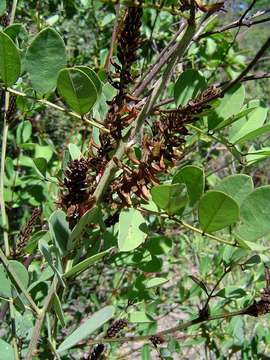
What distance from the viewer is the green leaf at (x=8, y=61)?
20.2 inches

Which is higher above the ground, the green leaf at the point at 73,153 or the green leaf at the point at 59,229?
the green leaf at the point at 73,153

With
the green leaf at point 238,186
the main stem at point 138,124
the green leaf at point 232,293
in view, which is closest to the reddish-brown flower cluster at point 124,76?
the main stem at point 138,124

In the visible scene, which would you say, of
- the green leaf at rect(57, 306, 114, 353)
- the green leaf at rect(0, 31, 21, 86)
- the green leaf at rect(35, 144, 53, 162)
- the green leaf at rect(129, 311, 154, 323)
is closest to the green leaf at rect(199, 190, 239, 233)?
the green leaf at rect(57, 306, 114, 353)

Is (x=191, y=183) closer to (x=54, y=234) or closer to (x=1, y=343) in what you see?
(x=54, y=234)

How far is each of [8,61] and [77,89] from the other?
0.09 m

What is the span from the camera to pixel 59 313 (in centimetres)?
52

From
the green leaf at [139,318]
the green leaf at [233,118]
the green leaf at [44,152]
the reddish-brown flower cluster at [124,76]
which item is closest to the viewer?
the reddish-brown flower cluster at [124,76]

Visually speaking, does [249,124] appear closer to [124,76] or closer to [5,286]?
[124,76]

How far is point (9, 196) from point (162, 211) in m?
0.98

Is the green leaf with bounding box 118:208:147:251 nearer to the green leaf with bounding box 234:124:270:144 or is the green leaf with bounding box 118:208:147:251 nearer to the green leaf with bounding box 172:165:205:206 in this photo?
the green leaf with bounding box 172:165:205:206

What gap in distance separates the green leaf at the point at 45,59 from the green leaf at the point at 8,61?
13 mm

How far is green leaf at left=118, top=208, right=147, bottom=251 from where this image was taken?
0.54 m

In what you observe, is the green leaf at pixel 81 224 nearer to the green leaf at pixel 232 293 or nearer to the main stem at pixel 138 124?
the main stem at pixel 138 124

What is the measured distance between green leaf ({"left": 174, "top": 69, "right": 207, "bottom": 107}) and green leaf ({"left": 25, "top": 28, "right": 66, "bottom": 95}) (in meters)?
0.13
